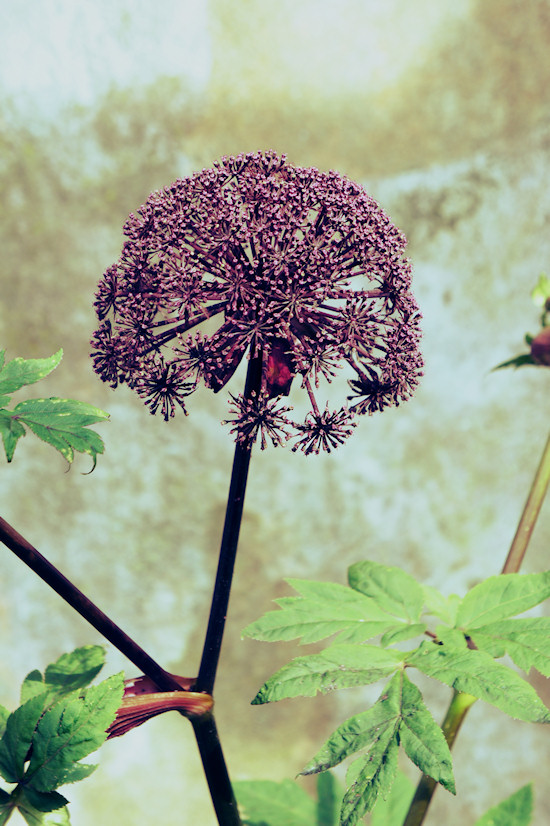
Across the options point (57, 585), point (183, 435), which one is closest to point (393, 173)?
point (183, 435)

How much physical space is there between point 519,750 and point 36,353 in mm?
3083

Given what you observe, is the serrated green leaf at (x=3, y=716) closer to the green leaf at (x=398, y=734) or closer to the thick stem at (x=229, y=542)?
the thick stem at (x=229, y=542)

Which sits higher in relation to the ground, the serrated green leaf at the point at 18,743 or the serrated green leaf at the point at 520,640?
the serrated green leaf at the point at 18,743

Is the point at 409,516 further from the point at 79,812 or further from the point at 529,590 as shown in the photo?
the point at 529,590

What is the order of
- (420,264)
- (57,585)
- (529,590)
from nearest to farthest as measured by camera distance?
(57,585)
(529,590)
(420,264)

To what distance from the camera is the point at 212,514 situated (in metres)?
3.42

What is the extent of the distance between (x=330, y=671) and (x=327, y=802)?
0.91 meters

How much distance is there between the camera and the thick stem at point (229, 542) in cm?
86

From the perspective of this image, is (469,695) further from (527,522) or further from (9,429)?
(9,429)

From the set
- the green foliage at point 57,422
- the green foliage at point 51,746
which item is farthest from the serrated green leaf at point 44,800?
the green foliage at point 57,422

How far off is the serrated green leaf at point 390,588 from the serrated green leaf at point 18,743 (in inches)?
20.0

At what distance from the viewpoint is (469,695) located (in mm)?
1079

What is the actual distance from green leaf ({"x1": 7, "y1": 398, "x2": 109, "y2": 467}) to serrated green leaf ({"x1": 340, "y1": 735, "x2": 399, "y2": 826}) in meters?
0.50

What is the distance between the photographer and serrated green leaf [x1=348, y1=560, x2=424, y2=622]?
1.07m
